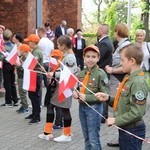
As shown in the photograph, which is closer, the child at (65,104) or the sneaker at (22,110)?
the child at (65,104)

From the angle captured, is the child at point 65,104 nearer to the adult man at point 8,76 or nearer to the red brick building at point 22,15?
the adult man at point 8,76

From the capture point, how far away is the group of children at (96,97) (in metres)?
3.86

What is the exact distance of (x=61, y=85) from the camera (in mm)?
5105

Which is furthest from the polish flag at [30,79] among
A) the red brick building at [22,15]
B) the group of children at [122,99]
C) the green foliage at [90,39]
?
the green foliage at [90,39]

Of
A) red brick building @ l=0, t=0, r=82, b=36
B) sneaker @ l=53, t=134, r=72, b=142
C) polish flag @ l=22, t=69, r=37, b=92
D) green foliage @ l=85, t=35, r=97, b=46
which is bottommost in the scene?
sneaker @ l=53, t=134, r=72, b=142

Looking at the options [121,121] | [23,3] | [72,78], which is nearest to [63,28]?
[23,3]

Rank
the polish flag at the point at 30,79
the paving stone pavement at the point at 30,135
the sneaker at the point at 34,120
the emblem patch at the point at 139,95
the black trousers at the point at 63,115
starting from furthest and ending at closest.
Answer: the sneaker at the point at 34,120, the polish flag at the point at 30,79, the black trousers at the point at 63,115, the paving stone pavement at the point at 30,135, the emblem patch at the point at 139,95

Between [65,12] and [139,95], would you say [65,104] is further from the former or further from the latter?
[65,12]

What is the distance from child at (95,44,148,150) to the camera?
12.5 ft

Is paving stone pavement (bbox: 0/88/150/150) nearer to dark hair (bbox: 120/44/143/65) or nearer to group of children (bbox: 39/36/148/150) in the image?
group of children (bbox: 39/36/148/150)

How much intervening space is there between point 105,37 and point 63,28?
10723mm

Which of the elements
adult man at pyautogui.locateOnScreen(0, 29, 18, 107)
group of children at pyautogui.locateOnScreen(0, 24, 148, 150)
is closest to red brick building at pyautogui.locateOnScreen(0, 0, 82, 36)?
adult man at pyautogui.locateOnScreen(0, 29, 18, 107)

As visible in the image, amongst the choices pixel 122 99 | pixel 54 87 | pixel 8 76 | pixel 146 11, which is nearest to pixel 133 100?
pixel 122 99

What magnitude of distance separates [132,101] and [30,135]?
3564 mm
